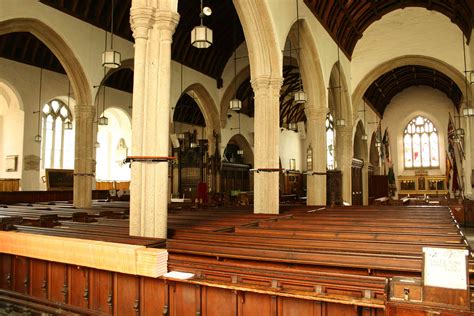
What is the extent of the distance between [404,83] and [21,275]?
2655 cm

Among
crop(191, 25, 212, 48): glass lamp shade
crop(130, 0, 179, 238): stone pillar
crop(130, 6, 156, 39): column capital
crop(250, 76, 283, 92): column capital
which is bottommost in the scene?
crop(130, 0, 179, 238): stone pillar

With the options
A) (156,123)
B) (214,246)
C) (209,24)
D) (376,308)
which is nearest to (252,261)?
(214,246)

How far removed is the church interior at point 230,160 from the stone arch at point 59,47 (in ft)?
0.16

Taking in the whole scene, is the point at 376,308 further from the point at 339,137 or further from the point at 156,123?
the point at 339,137

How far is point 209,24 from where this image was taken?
51.9 ft

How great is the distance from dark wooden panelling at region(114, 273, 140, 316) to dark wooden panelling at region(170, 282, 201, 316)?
405mm

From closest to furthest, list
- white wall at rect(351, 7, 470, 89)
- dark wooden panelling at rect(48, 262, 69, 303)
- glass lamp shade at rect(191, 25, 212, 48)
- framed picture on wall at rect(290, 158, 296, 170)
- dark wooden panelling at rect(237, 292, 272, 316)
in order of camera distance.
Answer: dark wooden panelling at rect(237, 292, 272, 316), dark wooden panelling at rect(48, 262, 69, 303), glass lamp shade at rect(191, 25, 212, 48), white wall at rect(351, 7, 470, 89), framed picture on wall at rect(290, 158, 296, 170)

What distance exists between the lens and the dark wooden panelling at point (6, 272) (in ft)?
15.7

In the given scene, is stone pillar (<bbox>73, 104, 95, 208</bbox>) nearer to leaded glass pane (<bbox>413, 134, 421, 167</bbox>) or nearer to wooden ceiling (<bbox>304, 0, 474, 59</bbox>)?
wooden ceiling (<bbox>304, 0, 474, 59</bbox>)

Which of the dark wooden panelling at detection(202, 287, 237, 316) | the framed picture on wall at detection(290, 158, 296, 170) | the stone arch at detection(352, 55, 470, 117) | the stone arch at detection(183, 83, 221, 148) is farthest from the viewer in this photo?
the framed picture on wall at detection(290, 158, 296, 170)

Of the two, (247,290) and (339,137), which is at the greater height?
(339,137)

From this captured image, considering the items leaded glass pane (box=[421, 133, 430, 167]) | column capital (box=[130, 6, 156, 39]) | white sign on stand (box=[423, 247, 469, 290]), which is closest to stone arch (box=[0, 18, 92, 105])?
column capital (box=[130, 6, 156, 39])

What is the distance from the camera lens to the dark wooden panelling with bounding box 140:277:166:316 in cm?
368

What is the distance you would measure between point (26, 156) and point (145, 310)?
553 inches
